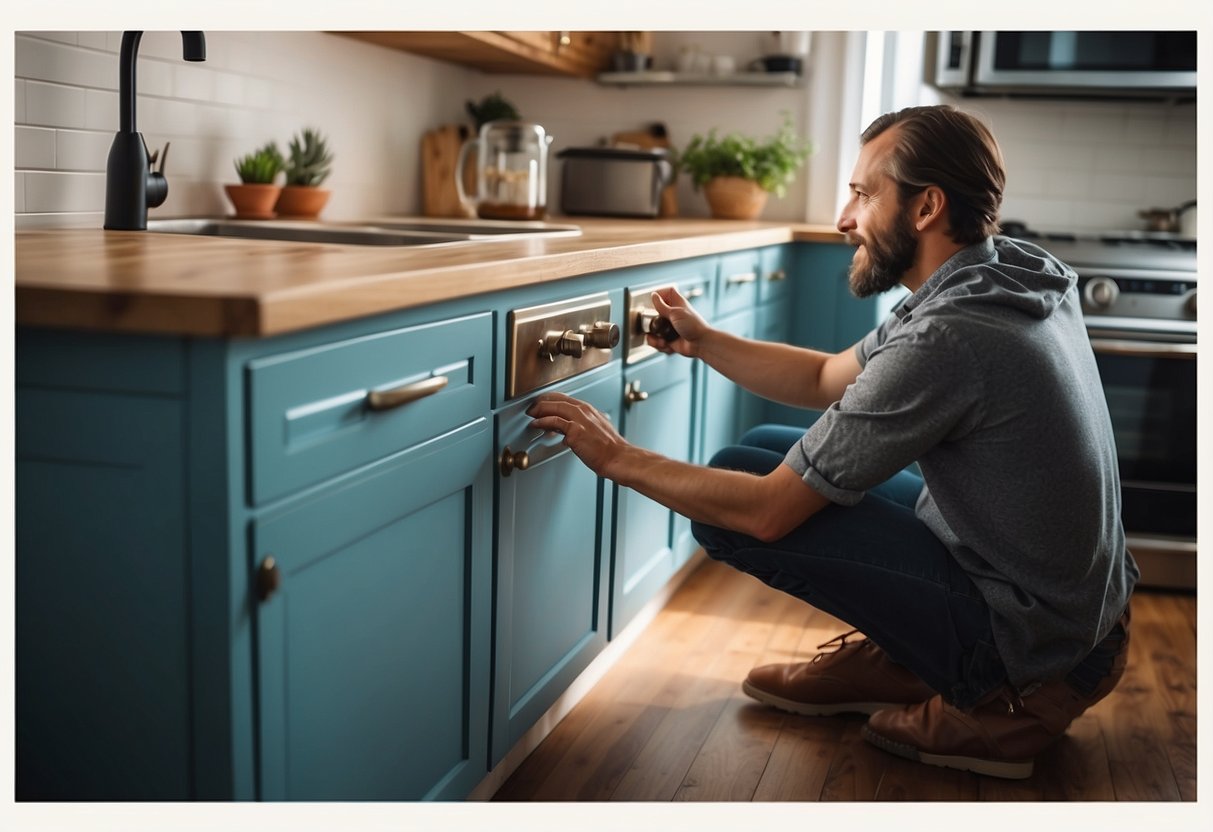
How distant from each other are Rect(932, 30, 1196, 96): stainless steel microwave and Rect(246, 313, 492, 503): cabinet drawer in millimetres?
2200

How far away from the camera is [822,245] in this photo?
3227 millimetres

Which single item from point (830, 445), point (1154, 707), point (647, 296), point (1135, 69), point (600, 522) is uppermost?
point (1135, 69)

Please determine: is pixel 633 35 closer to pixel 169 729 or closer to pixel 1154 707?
pixel 1154 707

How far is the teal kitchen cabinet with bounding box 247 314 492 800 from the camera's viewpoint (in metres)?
1.13

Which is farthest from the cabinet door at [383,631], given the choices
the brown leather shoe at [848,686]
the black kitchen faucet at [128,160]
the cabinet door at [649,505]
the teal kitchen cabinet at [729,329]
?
the teal kitchen cabinet at [729,329]

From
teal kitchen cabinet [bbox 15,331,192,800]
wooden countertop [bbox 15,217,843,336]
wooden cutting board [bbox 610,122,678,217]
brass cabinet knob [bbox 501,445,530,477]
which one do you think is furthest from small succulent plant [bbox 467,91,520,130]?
teal kitchen cabinet [bbox 15,331,192,800]

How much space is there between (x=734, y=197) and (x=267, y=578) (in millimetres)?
2548

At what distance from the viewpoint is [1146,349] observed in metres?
2.88

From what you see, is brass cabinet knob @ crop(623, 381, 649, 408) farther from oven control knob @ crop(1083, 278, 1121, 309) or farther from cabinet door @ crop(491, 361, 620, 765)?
oven control knob @ crop(1083, 278, 1121, 309)

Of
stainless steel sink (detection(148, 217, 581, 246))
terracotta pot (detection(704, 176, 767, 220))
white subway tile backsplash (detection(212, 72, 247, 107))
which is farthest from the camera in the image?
terracotta pot (detection(704, 176, 767, 220))
